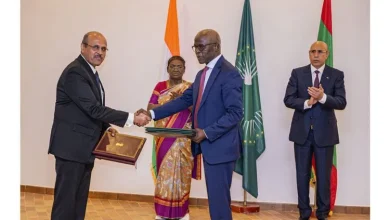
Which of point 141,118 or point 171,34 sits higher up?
point 171,34

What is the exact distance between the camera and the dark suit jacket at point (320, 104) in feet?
16.1

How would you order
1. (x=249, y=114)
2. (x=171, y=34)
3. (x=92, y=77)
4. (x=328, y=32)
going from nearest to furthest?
(x=92, y=77) < (x=328, y=32) < (x=249, y=114) < (x=171, y=34)


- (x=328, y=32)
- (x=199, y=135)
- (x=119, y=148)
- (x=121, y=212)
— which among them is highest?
(x=328, y=32)

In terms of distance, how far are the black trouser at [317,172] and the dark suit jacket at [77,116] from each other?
220cm

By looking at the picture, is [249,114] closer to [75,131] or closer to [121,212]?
[121,212]

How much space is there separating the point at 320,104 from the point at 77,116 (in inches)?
99.4

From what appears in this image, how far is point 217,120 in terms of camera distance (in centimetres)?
350

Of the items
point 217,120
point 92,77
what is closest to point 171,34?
point 92,77

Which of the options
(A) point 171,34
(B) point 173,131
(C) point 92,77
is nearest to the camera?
(B) point 173,131

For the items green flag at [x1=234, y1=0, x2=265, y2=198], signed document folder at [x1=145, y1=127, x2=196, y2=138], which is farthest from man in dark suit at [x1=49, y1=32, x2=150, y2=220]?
green flag at [x1=234, y1=0, x2=265, y2=198]

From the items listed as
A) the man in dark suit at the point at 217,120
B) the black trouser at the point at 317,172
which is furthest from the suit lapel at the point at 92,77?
the black trouser at the point at 317,172

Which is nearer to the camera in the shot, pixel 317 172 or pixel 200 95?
pixel 200 95

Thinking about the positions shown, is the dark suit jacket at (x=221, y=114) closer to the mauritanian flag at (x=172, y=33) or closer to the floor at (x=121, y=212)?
the floor at (x=121, y=212)
